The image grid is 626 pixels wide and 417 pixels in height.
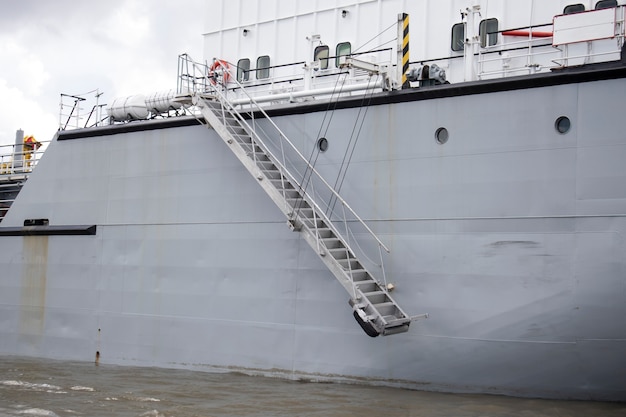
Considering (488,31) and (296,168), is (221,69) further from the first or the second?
(488,31)

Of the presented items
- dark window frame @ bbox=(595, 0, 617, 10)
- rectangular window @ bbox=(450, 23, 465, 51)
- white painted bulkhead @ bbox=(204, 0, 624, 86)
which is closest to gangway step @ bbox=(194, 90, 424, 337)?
white painted bulkhead @ bbox=(204, 0, 624, 86)

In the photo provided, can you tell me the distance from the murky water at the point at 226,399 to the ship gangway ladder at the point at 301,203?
3.43 feet

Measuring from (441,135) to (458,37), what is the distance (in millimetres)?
2292

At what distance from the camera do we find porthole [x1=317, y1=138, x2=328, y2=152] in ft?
37.5

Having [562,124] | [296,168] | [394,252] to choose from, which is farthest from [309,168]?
[562,124]

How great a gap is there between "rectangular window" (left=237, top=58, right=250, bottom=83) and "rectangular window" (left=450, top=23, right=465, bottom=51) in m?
4.31

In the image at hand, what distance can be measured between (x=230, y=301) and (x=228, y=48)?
5.56 metres

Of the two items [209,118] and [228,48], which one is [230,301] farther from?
[228,48]

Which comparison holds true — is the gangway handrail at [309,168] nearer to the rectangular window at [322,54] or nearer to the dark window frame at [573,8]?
the rectangular window at [322,54]

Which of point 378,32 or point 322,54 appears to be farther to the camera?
point 322,54

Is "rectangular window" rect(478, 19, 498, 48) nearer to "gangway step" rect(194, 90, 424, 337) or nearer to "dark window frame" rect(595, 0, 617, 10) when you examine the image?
"dark window frame" rect(595, 0, 617, 10)

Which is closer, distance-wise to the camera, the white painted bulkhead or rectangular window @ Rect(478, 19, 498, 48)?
the white painted bulkhead

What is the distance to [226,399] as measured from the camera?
10.2 meters

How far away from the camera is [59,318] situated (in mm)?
14266
